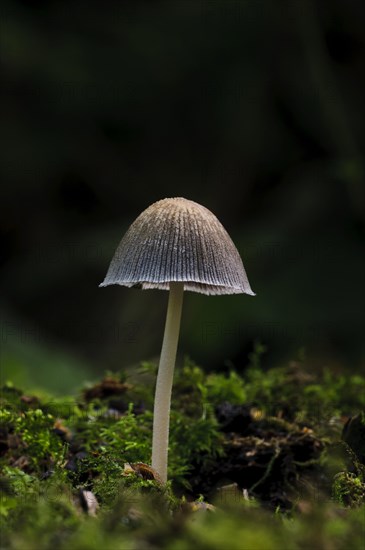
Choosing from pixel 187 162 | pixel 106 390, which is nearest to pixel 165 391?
pixel 106 390

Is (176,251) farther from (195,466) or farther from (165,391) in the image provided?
(195,466)

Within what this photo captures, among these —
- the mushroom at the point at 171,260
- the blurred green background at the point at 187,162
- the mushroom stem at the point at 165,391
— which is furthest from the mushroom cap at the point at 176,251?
the blurred green background at the point at 187,162

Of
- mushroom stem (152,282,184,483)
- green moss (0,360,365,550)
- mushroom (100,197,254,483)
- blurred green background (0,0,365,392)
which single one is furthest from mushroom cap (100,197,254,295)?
blurred green background (0,0,365,392)

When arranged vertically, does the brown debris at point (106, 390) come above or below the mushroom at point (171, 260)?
below

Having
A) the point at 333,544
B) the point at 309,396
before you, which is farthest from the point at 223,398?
the point at 333,544

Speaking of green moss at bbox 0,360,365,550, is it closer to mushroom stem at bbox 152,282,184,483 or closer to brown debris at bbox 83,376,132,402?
brown debris at bbox 83,376,132,402

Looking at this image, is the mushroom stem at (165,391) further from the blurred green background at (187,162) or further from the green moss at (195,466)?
the blurred green background at (187,162)

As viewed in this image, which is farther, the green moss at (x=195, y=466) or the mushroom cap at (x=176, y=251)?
the mushroom cap at (x=176, y=251)
